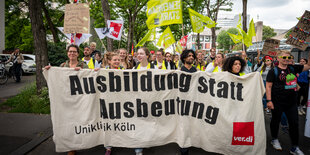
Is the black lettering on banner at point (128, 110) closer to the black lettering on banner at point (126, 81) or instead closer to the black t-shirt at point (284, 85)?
the black lettering on banner at point (126, 81)

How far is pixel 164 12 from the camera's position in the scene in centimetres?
493

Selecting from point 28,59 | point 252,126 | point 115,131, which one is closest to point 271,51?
point 252,126

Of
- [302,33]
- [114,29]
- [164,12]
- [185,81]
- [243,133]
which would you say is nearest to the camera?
[243,133]

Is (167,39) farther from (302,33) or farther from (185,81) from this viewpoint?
(302,33)

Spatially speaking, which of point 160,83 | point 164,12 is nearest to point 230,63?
point 160,83

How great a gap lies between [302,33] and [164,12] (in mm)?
3395

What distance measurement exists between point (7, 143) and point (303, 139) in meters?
6.23

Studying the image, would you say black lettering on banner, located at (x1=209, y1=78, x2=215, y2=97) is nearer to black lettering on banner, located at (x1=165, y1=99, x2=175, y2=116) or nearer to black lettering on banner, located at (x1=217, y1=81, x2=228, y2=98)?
black lettering on banner, located at (x1=217, y1=81, x2=228, y2=98)

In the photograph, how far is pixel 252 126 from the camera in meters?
2.78

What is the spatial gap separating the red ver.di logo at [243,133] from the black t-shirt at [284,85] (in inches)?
38.7

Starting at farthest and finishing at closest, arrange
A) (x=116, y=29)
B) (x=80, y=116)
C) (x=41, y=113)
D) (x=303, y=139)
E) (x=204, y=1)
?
1. (x=204, y=1)
2. (x=116, y=29)
3. (x=41, y=113)
4. (x=303, y=139)
5. (x=80, y=116)

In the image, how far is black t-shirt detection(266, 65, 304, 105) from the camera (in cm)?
319

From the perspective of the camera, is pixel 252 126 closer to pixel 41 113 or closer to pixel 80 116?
pixel 80 116

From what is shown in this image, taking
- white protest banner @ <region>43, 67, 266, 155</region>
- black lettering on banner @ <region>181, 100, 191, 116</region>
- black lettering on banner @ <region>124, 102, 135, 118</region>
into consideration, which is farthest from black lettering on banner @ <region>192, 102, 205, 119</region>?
black lettering on banner @ <region>124, 102, 135, 118</region>
